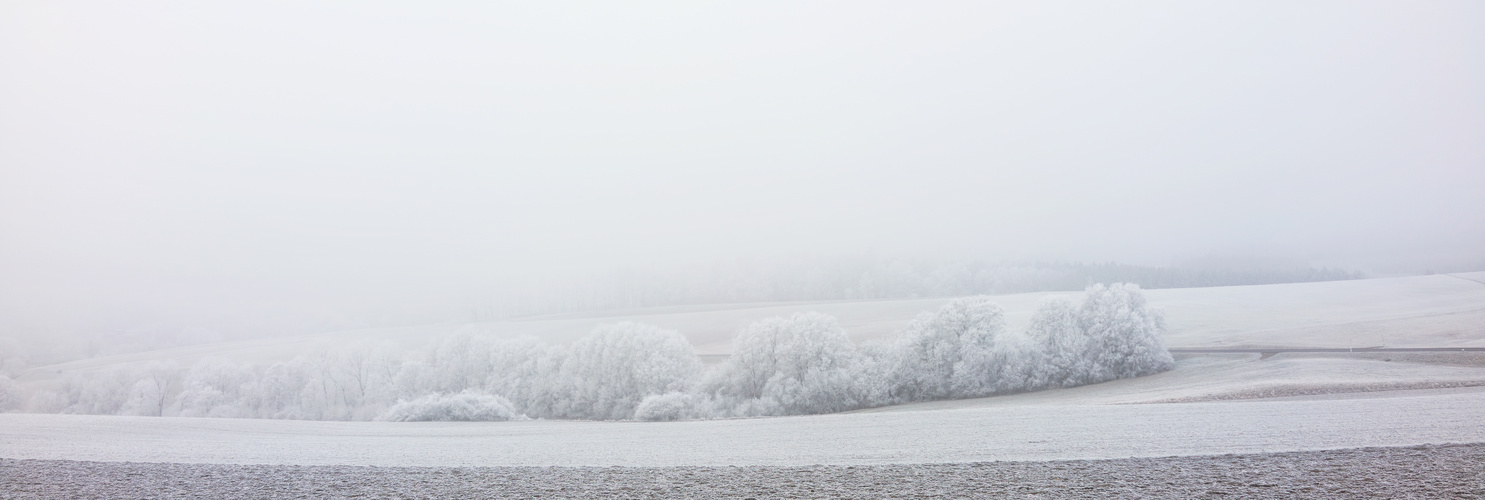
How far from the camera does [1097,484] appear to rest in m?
10.3

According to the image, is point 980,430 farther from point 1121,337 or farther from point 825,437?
point 1121,337

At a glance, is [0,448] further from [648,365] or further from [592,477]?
[648,365]

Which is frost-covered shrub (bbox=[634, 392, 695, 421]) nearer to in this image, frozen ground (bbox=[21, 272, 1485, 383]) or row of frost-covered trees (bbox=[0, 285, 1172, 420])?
row of frost-covered trees (bbox=[0, 285, 1172, 420])

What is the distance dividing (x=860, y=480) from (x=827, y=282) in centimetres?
6841

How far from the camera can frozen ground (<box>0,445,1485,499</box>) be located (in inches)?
383

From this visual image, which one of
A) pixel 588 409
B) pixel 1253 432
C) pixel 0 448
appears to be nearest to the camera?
pixel 1253 432

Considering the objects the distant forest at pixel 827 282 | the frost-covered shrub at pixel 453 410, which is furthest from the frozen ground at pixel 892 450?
the distant forest at pixel 827 282

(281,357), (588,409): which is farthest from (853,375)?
(281,357)

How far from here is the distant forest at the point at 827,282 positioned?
69312 millimetres

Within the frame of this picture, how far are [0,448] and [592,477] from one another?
1484 centimetres

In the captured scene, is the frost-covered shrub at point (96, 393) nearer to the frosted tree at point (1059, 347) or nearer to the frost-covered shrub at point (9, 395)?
the frost-covered shrub at point (9, 395)

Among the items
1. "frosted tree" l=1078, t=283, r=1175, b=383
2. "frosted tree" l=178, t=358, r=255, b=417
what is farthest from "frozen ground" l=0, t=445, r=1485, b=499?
"frosted tree" l=178, t=358, r=255, b=417

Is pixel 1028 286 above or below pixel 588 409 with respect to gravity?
above

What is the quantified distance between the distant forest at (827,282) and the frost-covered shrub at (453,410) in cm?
4735
